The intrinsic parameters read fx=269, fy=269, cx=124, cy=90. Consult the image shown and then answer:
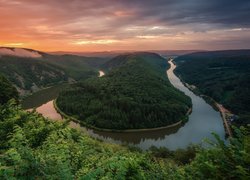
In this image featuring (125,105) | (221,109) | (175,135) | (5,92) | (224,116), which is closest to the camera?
(5,92)

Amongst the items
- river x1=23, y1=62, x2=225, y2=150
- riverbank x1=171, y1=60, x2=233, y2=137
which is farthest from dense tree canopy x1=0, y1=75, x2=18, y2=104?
riverbank x1=171, y1=60, x2=233, y2=137

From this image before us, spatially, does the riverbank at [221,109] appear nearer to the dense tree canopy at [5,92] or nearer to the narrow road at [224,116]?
the narrow road at [224,116]

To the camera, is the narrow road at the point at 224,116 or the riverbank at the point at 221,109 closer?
the narrow road at the point at 224,116

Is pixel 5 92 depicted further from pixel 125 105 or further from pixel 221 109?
pixel 221 109

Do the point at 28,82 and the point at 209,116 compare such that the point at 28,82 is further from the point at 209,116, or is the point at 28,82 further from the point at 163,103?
the point at 209,116

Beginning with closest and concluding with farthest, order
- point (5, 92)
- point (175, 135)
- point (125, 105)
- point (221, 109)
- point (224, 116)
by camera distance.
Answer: point (5, 92) < point (175, 135) < point (125, 105) < point (224, 116) < point (221, 109)

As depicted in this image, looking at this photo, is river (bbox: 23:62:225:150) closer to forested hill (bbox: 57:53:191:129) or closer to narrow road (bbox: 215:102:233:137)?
narrow road (bbox: 215:102:233:137)

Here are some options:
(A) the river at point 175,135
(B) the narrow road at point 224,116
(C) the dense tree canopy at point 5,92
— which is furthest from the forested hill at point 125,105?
(C) the dense tree canopy at point 5,92

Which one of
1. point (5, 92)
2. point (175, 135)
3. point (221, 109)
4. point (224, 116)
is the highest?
point (5, 92)

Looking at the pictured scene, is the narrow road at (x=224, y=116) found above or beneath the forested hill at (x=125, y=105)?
beneath

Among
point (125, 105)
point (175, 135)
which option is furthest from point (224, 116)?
point (125, 105)

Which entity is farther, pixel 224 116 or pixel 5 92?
pixel 224 116

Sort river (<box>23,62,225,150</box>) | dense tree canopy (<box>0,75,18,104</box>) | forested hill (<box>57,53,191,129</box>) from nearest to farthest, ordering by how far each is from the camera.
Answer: dense tree canopy (<box>0,75,18,104</box>) < river (<box>23,62,225,150</box>) < forested hill (<box>57,53,191,129</box>)

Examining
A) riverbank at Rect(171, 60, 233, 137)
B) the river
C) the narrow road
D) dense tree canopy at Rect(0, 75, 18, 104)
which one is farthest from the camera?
riverbank at Rect(171, 60, 233, 137)
